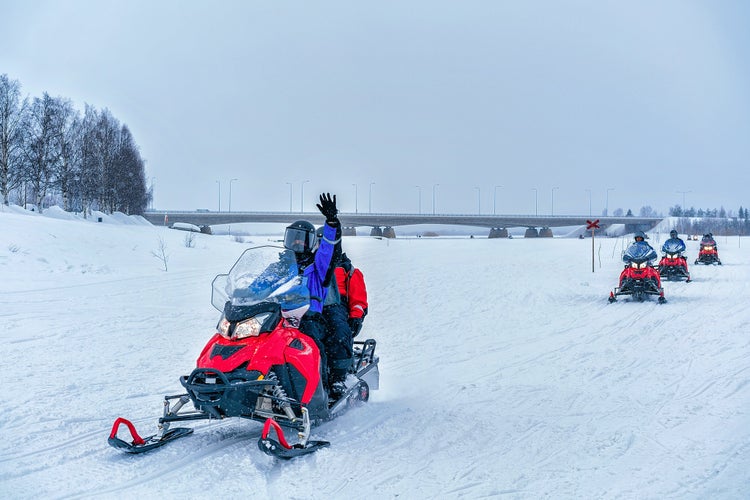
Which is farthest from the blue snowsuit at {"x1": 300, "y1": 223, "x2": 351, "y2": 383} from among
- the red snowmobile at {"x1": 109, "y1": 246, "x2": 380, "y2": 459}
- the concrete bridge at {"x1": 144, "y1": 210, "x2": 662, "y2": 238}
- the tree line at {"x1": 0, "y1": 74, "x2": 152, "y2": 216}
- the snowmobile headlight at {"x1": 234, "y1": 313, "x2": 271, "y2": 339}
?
the concrete bridge at {"x1": 144, "y1": 210, "x2": 662, "y2": 238}

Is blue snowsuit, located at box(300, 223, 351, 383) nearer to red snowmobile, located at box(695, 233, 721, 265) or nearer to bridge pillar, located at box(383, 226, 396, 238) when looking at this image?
red snowmobile, located at box(695, 233, 721, 265)

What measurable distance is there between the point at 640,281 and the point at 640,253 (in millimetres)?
1080

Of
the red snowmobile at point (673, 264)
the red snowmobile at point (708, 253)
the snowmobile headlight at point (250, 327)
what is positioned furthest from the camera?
the red snowmobile at point (708, 253)

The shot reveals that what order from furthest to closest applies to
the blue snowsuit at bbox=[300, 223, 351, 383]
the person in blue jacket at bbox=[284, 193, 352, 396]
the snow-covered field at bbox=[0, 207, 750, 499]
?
the person in blue jacket at bbox=[284, 193, 352, 396] → the blue snowsuit at bbox=[300, 223, 351, 383] → the snow-covered field at bbox=[0, 207, 750, 499]

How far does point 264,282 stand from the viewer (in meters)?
5.12

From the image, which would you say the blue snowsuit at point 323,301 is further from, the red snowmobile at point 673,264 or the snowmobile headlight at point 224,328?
the red snowmobile at point 673,264

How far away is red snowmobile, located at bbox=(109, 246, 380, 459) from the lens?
4.67 metres

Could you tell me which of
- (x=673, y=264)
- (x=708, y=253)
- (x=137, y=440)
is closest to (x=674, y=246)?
(x=673, y=264)

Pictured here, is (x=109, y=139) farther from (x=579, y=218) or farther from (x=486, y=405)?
(x=579, y=218)

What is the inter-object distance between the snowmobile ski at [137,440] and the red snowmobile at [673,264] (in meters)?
18.2

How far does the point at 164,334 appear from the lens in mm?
10375

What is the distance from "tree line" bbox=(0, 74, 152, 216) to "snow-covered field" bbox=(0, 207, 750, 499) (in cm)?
2792

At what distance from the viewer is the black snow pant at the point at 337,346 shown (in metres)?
5.84

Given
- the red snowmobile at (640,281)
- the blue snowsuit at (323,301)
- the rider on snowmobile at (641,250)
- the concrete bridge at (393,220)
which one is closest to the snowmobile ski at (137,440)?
the blue snowsuit at (323,301)
